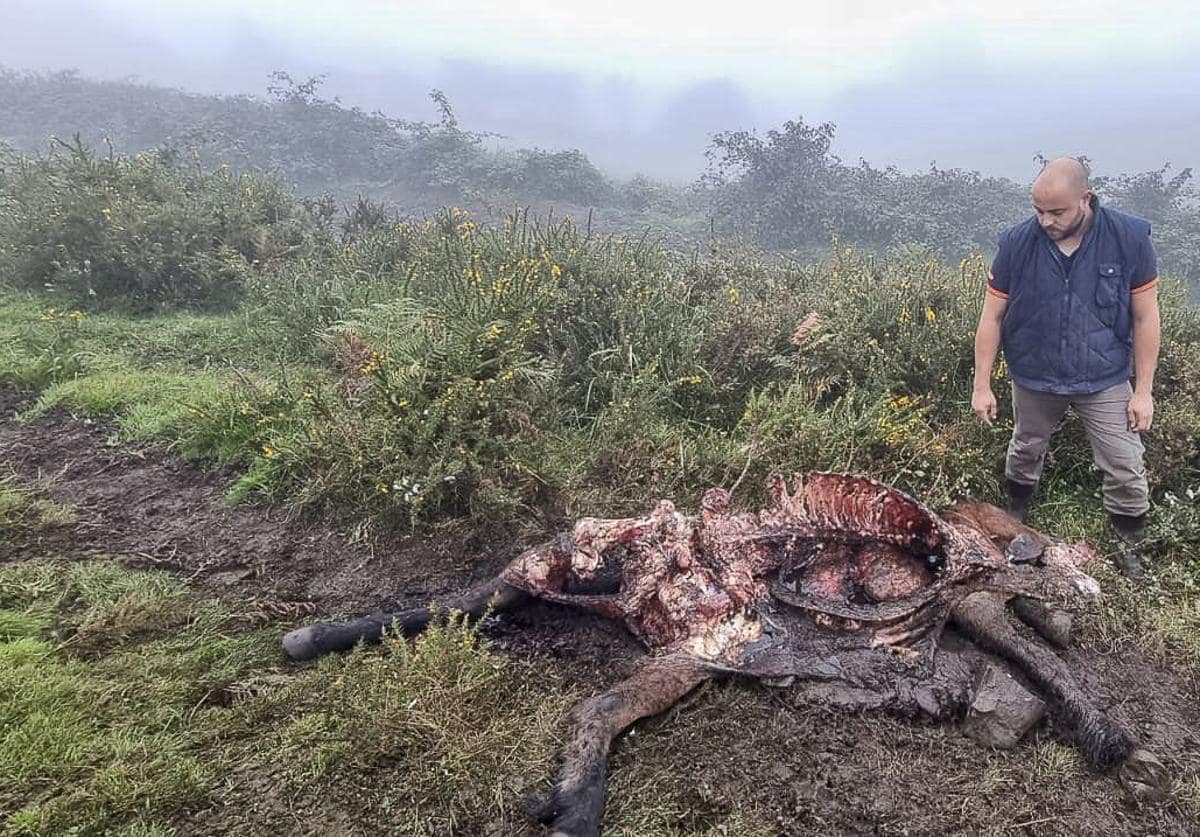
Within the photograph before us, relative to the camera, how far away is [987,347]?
10.8ft

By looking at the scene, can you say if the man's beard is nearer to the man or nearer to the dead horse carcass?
the man

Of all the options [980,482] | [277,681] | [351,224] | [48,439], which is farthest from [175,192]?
[980,482]

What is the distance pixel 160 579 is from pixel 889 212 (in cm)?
1608

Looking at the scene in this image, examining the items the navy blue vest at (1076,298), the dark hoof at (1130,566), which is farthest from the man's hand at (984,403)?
the dark hoof at (1130,566)

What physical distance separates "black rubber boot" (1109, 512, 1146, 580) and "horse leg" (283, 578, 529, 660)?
2959mm

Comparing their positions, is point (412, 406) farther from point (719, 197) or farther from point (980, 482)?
point (719, 197)

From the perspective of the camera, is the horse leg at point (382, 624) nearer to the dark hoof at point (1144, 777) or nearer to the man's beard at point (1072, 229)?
the dark hoof at point (1144, 777)

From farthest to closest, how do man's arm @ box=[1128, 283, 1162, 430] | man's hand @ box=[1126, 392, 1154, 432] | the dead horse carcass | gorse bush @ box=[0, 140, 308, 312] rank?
gorse bush @ box=[0, 140, 308, 312], man's hand @ box=[1126, 392, 1154, 432], man's arm @ box=[1128, 283, 1162, 430], the dead horse carcass

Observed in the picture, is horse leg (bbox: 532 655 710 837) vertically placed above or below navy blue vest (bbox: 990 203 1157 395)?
below

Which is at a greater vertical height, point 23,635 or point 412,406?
point 412,406

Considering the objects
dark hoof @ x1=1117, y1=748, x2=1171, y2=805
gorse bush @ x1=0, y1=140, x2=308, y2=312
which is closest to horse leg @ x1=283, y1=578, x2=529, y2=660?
dark hoof @ x1=1117, y1=748, x2=1171, y2=805

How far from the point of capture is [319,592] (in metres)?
3.06

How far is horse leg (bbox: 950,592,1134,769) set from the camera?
224 cm

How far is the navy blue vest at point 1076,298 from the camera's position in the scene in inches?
114
